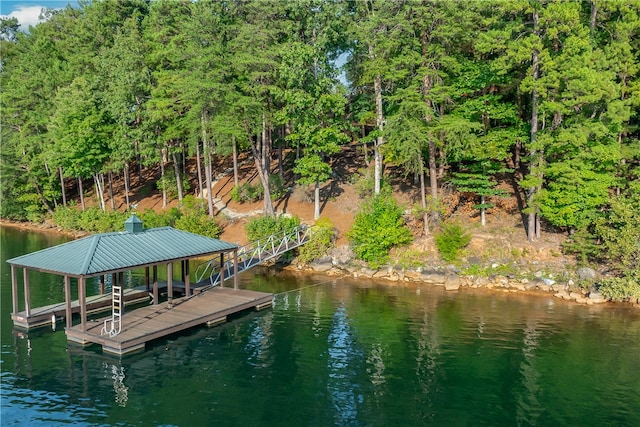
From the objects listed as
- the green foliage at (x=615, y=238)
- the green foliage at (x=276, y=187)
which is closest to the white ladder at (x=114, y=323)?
the green foliage at (x=276, y=187)

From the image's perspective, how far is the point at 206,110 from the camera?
36562 millimetres

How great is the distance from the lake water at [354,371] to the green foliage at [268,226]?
31.6 ft

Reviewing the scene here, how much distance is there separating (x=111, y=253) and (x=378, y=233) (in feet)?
55.5

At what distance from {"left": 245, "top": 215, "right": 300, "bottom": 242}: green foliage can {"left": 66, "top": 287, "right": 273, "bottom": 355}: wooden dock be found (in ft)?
27.1

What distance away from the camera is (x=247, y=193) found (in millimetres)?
41375

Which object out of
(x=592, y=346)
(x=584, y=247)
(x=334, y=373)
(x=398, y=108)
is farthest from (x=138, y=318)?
(x=584, y=247)

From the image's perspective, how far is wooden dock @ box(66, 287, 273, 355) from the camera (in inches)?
742

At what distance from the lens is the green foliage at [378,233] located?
3133cm

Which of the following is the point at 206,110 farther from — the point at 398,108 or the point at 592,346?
the point at 592,346

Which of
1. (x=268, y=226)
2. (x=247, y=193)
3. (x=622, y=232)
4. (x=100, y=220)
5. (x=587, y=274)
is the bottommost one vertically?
(x=587, y=274)

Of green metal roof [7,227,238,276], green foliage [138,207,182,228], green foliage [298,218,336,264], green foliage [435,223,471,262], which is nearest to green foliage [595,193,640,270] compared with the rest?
green foliage [435,223,471,262]

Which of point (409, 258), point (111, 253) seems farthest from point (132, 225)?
point (409, 258)

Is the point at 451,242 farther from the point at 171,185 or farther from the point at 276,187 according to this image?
the point at 171,185

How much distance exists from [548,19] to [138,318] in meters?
27.2
